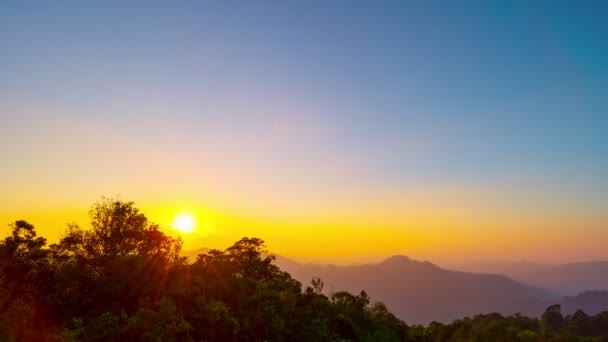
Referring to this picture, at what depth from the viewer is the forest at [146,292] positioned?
88.5 feet

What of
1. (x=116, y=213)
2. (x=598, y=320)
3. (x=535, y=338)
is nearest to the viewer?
(x=116, y=213)

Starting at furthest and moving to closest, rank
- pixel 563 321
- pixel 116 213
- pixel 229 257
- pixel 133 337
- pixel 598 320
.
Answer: pixel 563 321, pixel 598 320, pixel 229 257, pixel 116 213, pixel 133 337

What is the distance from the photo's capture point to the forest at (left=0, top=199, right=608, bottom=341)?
27.0 m

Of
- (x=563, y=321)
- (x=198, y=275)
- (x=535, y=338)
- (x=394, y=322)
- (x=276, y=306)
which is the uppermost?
(x=198, y=275)

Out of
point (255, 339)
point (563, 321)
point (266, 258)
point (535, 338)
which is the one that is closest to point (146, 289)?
point (255, 339)

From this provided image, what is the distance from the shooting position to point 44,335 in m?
20.5

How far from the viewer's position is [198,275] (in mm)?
35781

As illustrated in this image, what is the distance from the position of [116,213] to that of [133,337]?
12.0 meters

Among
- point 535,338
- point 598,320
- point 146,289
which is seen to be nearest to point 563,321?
point 598,320

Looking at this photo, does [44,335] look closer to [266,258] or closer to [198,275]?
[198,275]

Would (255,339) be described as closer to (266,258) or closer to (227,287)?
(227,287)

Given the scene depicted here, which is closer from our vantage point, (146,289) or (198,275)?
(146,289)

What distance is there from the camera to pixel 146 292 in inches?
1221

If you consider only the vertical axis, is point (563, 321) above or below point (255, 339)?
below
